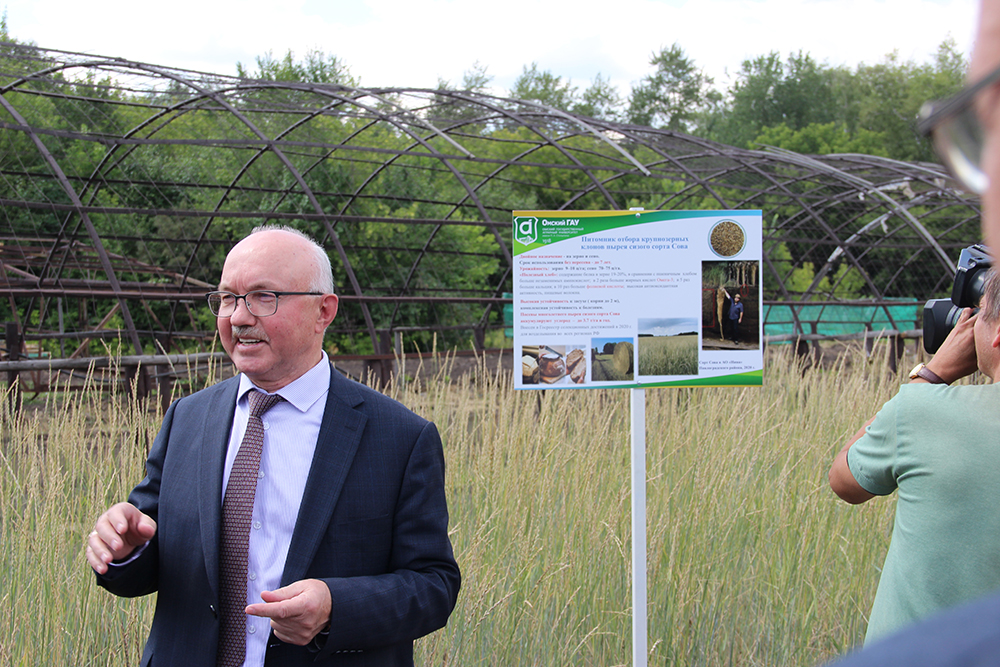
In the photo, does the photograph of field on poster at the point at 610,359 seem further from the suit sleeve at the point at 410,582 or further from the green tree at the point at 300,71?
the green tree at the point at 300,71

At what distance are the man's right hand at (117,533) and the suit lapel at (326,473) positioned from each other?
301 mm

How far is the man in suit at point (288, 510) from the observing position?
173 centimetres

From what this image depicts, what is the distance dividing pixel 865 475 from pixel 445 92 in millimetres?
8141

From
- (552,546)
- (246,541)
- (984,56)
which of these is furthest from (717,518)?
(984,56)

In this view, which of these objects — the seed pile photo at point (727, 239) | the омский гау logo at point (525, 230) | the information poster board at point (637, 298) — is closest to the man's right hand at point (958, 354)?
the information poster board at point (637, 298)

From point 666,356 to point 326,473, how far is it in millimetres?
1300

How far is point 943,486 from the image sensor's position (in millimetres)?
1655

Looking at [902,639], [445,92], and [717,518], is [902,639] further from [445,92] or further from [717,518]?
[445,92]

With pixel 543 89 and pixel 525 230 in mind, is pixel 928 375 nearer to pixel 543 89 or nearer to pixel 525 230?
pixel 525 230

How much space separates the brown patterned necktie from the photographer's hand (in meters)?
1.64

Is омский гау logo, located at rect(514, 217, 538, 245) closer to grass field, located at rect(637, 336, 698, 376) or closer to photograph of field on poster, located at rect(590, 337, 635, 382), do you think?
photograph of field on poster, located at rect(590, 337, 635, 382)

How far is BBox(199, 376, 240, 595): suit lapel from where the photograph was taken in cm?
176

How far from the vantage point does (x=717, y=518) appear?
3.52 m

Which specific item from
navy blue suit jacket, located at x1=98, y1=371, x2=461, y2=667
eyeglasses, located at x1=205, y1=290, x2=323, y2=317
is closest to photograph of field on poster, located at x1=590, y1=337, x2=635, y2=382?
navy blue suit jacket, located at x1=98, y1=371, x2=461, y2=667
